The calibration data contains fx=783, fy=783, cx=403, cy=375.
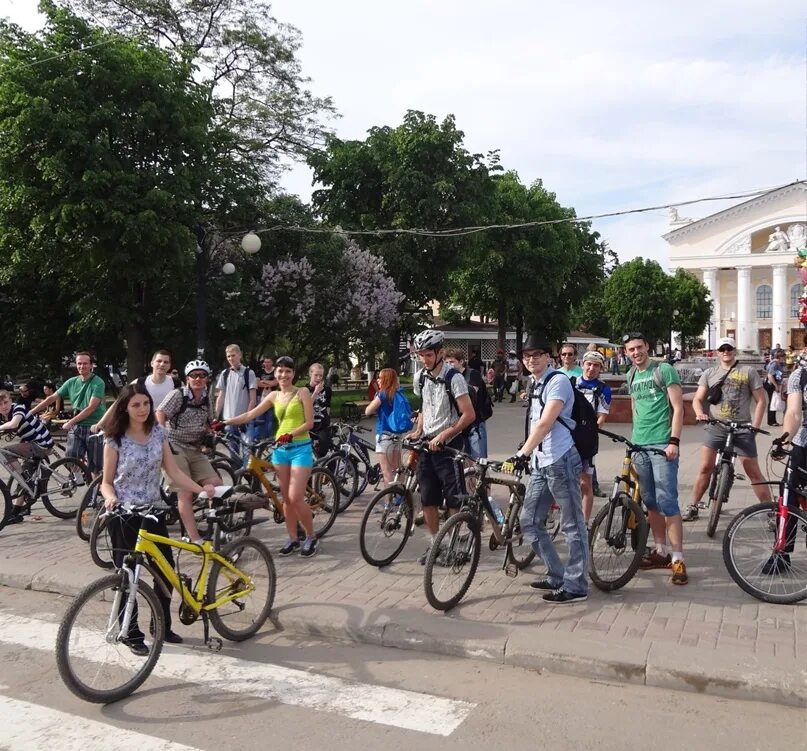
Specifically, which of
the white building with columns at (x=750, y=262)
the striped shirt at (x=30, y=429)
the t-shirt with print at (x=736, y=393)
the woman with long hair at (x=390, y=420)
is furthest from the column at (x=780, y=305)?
the striped shirt at (x=30, y=429)

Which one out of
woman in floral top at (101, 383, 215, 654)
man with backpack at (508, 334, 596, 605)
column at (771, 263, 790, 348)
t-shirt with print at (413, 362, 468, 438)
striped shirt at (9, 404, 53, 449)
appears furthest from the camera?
column at (771, 263, 790, 348)

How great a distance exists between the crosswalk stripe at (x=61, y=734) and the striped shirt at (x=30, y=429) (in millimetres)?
5127

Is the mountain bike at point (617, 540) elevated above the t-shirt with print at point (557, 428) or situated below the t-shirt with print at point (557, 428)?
below

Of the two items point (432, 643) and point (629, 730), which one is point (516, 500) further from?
point (629, 730)

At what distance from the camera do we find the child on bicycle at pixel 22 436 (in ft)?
27.4

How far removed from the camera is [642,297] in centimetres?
6362

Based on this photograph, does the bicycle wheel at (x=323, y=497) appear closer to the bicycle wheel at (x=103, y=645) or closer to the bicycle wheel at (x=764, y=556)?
the bicycle wheel at (x=103, y=645)

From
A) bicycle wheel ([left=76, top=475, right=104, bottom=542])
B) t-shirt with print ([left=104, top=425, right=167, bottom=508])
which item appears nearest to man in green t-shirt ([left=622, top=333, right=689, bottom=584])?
t-shirt with print ([left=104, top=425, right=167, bottom=508])

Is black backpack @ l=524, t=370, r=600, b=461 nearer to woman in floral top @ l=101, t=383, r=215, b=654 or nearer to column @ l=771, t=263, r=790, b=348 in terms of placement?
woman in floral top @ l=101, t=383, r=215, b=654

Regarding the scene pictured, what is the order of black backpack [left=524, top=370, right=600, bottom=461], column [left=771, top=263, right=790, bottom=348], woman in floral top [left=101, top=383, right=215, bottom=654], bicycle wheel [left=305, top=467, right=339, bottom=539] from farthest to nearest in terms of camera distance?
column [left=771, top=263, right=790, bottom=348] → bicycle wheel [left=305, top=467, right=339, bottom=539] → black backpack [left=524, top=370, right=600, bottom=461] → woman in floral top [left=101, top=383, right=215, bottom=654]

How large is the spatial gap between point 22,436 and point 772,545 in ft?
24.6

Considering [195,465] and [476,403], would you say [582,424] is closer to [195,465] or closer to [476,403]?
[476,403]

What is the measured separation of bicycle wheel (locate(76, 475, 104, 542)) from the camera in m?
7.54

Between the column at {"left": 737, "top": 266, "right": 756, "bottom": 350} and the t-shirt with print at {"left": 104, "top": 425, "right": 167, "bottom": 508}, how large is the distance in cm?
8404
